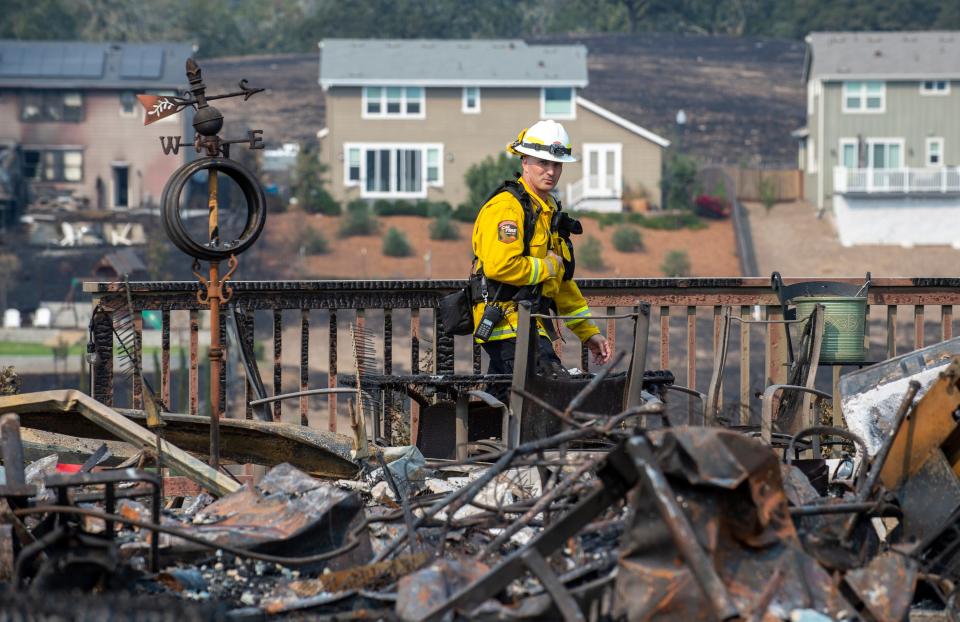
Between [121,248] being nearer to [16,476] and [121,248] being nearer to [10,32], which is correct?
[10,32]

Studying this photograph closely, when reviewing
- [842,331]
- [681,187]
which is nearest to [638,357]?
[842,331]

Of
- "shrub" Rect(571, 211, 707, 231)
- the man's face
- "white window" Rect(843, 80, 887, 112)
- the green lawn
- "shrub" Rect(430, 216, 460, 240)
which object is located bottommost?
the green lawn

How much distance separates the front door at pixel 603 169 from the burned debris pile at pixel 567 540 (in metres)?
53.4

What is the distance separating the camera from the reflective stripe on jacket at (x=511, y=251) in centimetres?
689

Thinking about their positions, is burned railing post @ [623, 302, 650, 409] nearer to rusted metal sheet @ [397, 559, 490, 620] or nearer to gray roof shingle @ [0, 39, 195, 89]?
rusted metal sheet @ [397, 559, 490, 620]

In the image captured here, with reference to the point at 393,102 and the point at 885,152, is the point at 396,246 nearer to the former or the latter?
the point at 393,102

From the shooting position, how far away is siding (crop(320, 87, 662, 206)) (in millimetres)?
59531

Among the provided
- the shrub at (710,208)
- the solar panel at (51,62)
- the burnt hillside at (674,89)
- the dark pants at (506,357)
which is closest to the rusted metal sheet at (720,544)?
the dark pants at (506,357)

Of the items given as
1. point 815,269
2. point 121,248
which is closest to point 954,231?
point 815,269

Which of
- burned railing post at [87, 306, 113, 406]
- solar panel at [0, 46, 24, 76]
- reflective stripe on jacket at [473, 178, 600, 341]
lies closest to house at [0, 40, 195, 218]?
solar panel at [0, 46, 24, 76]

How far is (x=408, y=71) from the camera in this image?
6000cm

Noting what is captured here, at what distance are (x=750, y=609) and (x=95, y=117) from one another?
59.9 meters

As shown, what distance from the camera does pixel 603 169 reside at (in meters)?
60.0

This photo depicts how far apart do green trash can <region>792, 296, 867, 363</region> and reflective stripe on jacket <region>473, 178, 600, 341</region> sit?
153 centimetres
